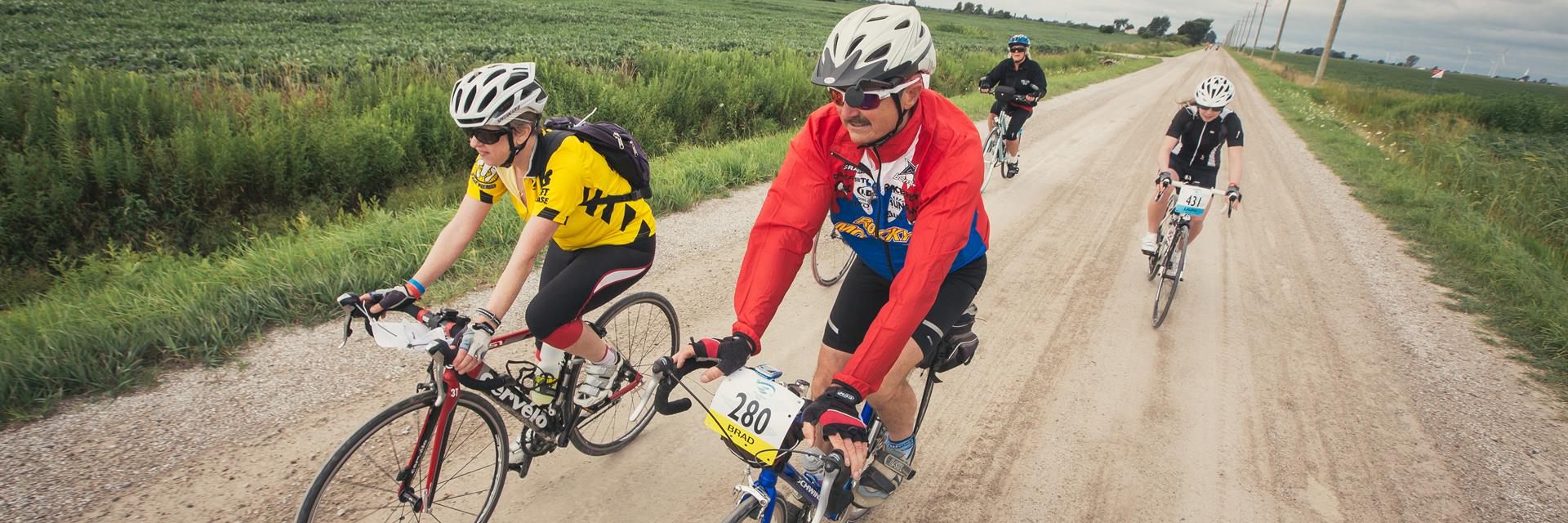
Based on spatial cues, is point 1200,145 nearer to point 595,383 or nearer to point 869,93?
point 869,93

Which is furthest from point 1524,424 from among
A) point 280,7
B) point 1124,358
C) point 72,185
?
point 280,7

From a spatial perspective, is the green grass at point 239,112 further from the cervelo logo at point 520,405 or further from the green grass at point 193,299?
the cervelo logo at point 520,405

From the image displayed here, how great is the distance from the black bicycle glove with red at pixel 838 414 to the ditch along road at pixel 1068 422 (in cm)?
144

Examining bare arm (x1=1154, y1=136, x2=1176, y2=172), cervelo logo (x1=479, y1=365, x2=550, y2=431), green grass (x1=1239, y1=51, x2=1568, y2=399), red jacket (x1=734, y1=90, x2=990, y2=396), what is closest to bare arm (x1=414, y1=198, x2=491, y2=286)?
cervelo logo (x1=479, y1=365, x2=550, y2=431)

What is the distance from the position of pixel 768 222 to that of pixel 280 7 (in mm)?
29070

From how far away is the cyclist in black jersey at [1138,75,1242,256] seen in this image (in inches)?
225

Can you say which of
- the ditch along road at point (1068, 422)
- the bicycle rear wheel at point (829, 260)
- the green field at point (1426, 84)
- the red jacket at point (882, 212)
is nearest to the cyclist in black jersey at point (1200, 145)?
the ditch along road at point (1068, 422)

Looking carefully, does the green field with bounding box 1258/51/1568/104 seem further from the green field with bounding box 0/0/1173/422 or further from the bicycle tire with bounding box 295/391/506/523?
the bicycle tire with bounding box 295/391/506/523

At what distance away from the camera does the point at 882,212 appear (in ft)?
7.49

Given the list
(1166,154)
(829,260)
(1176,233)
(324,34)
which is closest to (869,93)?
(829,260)

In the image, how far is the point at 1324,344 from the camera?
16.3 feet

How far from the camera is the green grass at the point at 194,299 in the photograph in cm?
333

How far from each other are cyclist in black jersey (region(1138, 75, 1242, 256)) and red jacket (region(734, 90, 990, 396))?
14.6 feet

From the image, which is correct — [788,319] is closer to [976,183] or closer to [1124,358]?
[1124,358]
